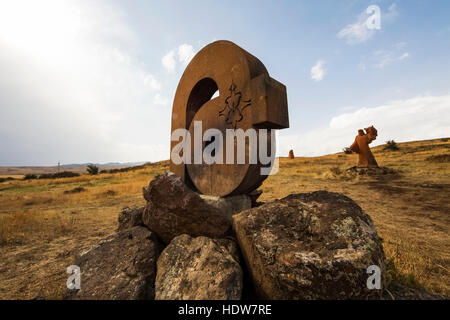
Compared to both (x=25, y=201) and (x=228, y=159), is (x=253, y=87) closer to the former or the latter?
(x=228, y=159)

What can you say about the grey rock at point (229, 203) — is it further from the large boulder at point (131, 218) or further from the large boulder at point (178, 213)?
the large boulder at point (131, 218)

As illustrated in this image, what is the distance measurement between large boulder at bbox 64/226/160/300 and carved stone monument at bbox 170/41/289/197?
1318 millimetres

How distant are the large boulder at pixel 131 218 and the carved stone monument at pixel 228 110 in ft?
3.51

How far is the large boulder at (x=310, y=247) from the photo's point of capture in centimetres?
136

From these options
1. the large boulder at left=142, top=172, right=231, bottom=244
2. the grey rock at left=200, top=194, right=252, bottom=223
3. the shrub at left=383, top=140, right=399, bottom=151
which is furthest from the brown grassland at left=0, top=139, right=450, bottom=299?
the shrub at left=383, top=140, right=399, bottom=151

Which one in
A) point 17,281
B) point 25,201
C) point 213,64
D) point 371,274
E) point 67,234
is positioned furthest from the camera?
point 25,201

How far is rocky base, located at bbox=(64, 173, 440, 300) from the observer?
1.42 m

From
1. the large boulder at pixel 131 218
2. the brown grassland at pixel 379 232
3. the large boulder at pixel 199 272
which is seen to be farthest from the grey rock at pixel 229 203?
the brown grassland at pixel 379 232

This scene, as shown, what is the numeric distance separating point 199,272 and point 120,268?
88 centimetres

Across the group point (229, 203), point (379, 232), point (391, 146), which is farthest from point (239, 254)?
point (391, 146)

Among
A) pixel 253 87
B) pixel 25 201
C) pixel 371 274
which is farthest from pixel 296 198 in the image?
pixel 25 201

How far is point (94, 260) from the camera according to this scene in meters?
2.15
